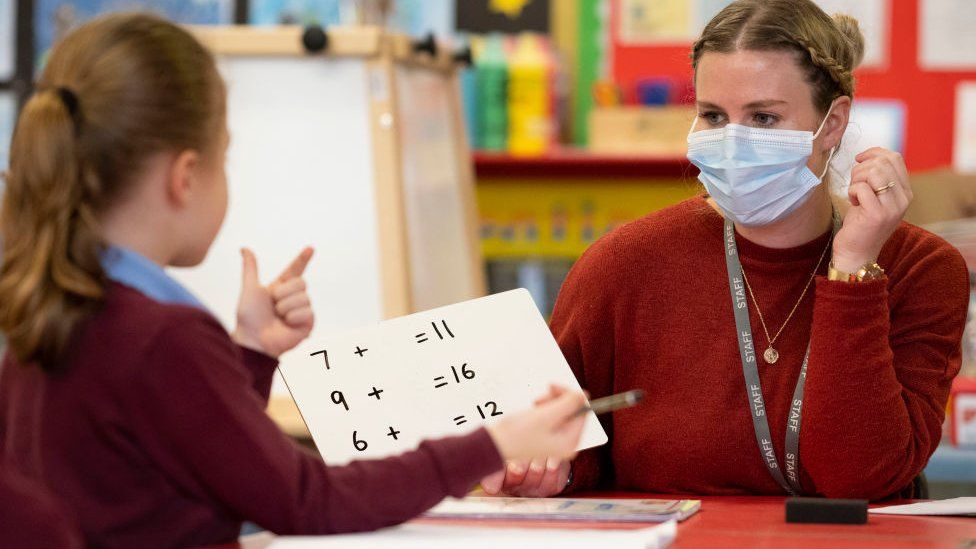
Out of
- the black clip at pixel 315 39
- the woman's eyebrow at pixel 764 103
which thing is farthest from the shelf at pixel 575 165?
the woman's eyebrow at pixel 764 103

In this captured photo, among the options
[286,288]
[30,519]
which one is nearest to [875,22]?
[286,288]

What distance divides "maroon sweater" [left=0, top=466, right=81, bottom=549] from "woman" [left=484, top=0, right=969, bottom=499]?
25.4 inches

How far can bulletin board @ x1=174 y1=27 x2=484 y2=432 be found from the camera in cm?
317

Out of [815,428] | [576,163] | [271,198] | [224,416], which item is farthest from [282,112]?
[224,416]

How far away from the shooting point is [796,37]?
5.32 ft

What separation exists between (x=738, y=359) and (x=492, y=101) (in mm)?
2912

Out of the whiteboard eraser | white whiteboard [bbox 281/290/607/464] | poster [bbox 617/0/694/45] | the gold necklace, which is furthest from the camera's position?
poster [bbox 617/0/694/45]

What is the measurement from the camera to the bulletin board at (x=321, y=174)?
10.4 feet

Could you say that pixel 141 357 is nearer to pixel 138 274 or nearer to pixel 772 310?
pixel 138 274

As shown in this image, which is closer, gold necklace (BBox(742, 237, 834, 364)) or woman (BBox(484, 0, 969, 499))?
woman (BBox(484, 0, 969, 499))

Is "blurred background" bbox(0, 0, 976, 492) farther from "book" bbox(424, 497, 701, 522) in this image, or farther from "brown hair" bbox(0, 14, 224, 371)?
"brown hair" bbox(0, 14, 224, 371)

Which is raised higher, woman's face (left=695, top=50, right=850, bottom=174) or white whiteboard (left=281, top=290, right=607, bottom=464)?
woman's face (left=695, top=50, right=850, bottom=174)

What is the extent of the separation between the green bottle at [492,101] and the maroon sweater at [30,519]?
3.56m

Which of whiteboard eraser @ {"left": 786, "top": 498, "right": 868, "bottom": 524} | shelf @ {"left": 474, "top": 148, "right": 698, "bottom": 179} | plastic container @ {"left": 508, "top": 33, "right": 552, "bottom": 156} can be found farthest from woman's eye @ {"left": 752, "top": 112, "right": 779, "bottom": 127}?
plastic container @ {"left": 508, "top": 33, "right": 552, "bottom": 156}
